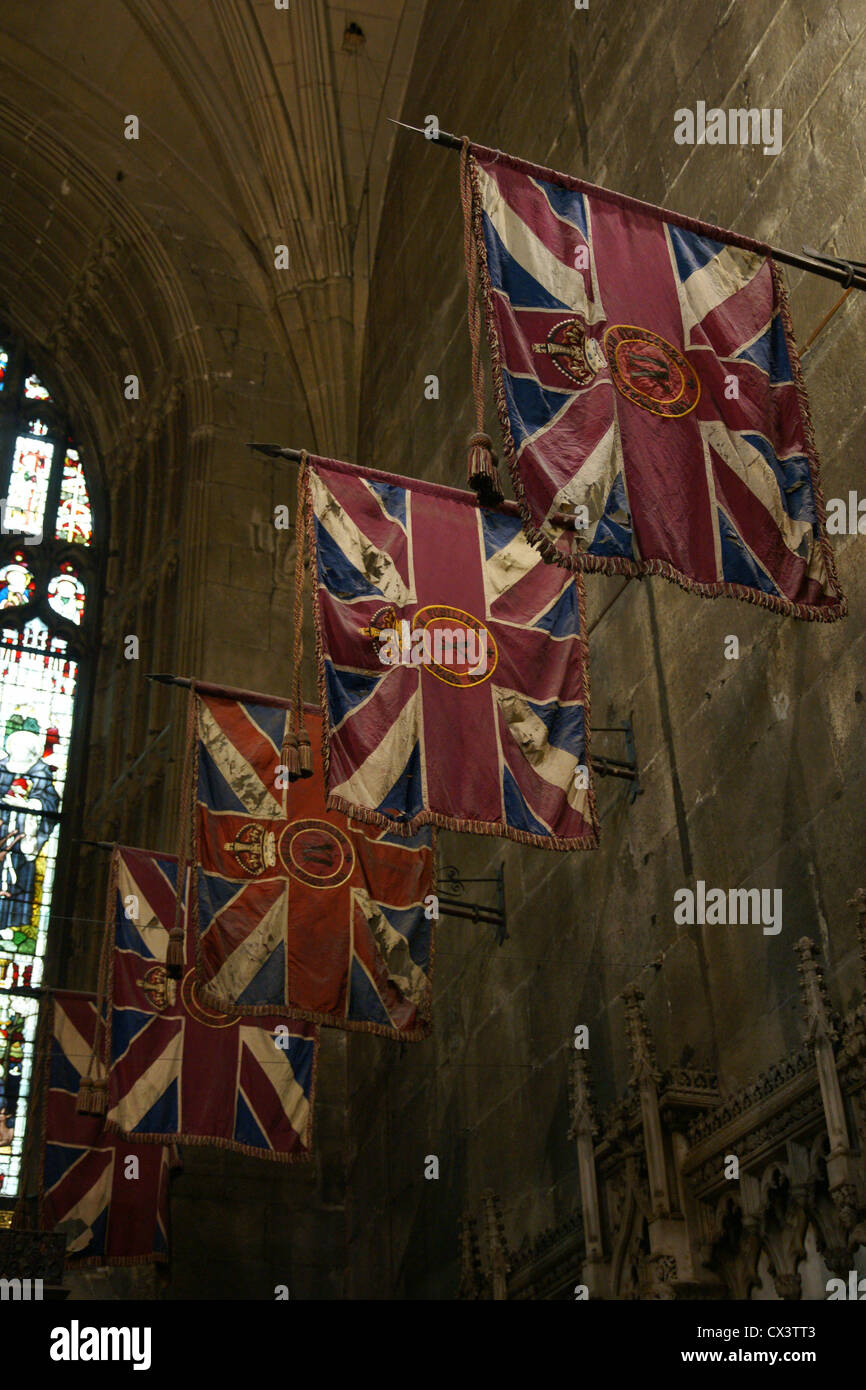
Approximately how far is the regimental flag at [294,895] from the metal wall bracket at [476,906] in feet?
3.38

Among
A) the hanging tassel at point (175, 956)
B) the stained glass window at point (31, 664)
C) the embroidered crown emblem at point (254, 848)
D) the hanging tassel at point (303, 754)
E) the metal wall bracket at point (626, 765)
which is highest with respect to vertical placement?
the stained glass window at point (31, 664)

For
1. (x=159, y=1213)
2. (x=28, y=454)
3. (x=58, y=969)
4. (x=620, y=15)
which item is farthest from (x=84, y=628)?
(x=620, y=15)

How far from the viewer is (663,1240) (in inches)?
327

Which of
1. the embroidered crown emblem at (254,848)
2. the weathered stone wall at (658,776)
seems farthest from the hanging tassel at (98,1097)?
the weathered stone wall at (658,776)

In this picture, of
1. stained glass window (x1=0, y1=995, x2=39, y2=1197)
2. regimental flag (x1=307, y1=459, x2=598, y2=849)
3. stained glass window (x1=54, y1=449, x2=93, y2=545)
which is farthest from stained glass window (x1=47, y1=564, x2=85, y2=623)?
regimental flag (x1=307, y1=459, x2=598, y2=849)

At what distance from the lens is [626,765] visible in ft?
33.9

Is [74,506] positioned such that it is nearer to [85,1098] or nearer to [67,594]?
[67,594]

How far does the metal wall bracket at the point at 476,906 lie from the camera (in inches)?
468

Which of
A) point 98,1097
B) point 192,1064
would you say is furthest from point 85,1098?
point 192,1064

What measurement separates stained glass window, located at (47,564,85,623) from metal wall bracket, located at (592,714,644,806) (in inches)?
424

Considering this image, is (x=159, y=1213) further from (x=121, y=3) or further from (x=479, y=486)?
(x=121, y=3)

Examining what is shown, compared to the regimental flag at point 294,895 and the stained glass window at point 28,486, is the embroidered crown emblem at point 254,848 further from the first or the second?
the stained glass window at point 28,486

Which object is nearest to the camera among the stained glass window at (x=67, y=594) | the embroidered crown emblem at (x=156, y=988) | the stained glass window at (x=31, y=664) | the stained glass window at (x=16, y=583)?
the embroidered crown emblem at (x=156, y=988)
